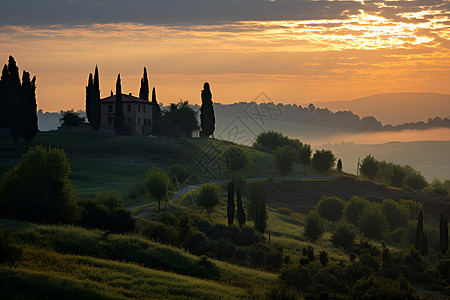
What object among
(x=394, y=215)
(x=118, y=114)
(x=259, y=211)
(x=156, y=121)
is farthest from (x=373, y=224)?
(x=156, y=121)

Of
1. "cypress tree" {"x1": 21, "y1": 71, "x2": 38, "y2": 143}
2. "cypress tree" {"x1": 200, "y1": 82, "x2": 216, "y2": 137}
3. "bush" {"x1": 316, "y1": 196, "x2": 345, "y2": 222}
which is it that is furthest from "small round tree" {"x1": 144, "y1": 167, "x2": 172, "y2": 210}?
"cypress tree" {"x1": 200, "y1": 82, "x2": 216, "y2": 137}

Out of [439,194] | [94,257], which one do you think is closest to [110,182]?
[94,257]

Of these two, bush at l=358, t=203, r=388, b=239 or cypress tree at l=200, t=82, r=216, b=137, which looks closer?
bush at l=358, t=203, r=388, b=239

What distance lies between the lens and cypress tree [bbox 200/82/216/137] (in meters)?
124

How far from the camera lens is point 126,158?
102 metres

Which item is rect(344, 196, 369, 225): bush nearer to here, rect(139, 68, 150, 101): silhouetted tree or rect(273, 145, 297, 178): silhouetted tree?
rect(273, 145, 297, 178): silhouetted tree

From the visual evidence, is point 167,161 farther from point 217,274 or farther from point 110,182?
point 217,274

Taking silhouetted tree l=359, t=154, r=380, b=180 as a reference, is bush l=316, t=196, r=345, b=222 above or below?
below

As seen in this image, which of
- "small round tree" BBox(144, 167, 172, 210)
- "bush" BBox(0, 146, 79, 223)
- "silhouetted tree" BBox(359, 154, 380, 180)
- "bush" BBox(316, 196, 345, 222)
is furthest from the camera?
"silhouetted tree" BBox(359, 154, 380, 180)

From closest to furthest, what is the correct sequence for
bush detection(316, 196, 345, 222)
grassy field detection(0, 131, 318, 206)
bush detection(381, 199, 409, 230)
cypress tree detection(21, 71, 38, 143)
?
grassy field detection(0, 131, 318, 206)
bush detection(381, 199, 409, 230)
bush detection(316, 196, 345, 222)
cypress tree detection(21, 71, 38, 143)

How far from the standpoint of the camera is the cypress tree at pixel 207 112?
12425cm

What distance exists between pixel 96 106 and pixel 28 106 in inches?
730

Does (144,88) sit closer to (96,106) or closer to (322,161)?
(96,106)

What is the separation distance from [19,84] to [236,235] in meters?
62.1
